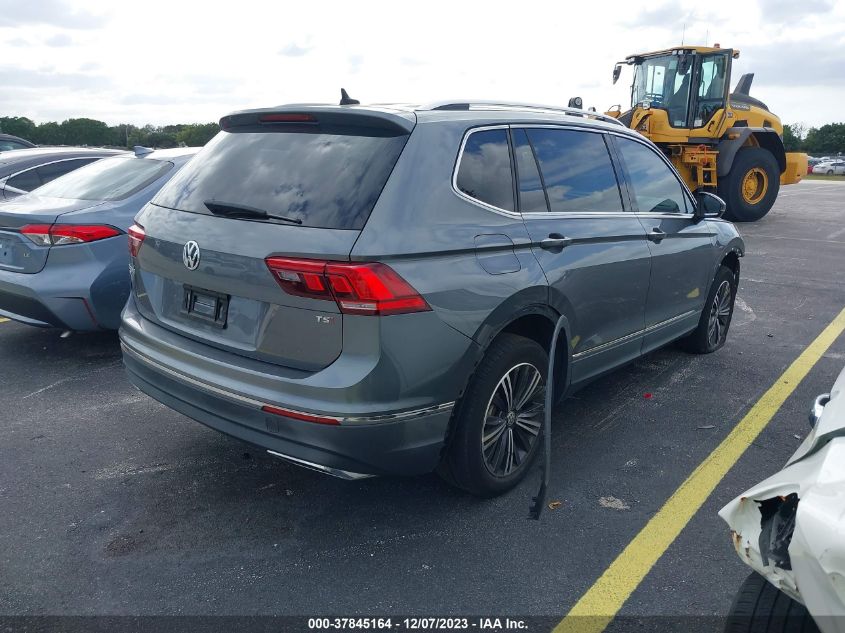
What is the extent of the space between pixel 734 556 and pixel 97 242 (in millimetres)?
4406

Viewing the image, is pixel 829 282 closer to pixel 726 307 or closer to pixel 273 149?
pixel 726 307

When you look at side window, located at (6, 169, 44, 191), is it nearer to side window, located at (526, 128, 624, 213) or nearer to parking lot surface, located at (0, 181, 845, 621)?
parking lot surface, located at (0, 181, 845, 621)

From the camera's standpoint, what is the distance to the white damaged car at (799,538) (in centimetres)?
155

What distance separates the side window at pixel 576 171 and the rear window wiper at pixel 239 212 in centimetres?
144

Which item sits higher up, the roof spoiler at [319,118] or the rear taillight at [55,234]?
the roof spoiler at [319,118]

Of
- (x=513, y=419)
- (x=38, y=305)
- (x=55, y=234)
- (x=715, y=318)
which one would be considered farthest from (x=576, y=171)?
(x=38, y=305)

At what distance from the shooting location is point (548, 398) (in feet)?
11.0

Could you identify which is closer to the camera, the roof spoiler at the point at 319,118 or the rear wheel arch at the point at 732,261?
the roof spoiler at the point at 319,118

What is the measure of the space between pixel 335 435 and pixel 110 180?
13.0ft

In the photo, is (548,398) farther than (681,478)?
No

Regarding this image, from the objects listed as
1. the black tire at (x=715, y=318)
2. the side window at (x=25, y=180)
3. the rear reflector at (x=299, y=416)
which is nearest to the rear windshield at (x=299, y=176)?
the rear reflector at (x=299, y=416)

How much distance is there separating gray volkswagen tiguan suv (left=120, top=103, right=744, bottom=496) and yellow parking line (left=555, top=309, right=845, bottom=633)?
26.9 inches

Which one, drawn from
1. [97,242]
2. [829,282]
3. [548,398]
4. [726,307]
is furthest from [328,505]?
[829,282]

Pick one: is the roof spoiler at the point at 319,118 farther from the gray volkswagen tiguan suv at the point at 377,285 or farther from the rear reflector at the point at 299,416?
the rear reflector at the point at 299,416
